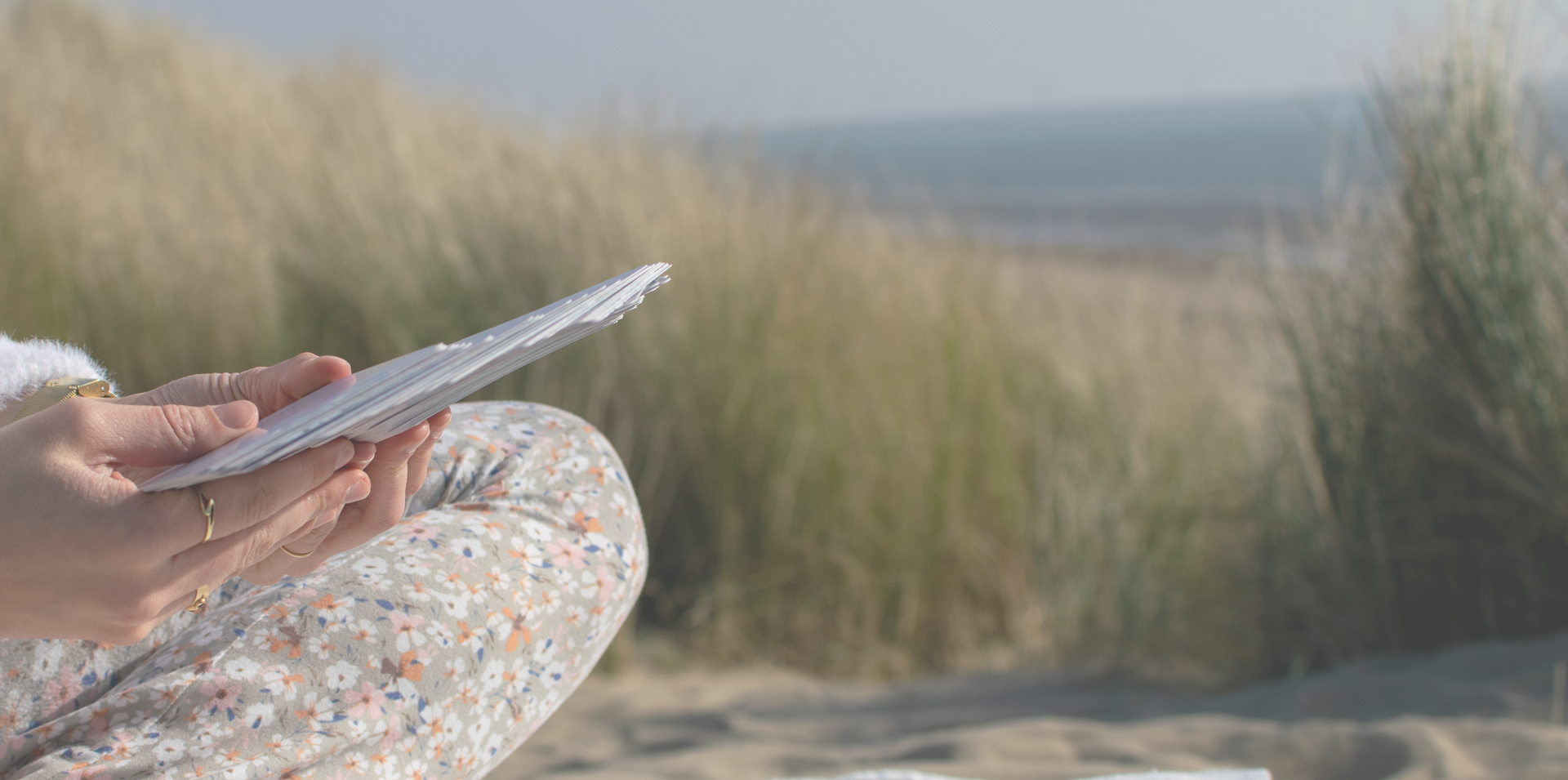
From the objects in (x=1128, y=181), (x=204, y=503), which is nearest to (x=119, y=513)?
(x=204, y=503)

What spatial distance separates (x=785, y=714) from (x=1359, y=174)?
1.80m

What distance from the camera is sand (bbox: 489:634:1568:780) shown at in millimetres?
1896

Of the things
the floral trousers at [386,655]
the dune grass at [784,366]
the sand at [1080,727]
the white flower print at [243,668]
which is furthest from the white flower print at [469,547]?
the dune grass at [784,366]

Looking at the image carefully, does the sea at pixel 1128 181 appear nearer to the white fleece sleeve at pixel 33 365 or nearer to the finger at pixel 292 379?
the finger at pixel 292 379

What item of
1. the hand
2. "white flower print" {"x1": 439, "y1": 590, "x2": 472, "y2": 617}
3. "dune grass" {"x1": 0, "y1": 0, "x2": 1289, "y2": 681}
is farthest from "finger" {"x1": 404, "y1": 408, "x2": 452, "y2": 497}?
"dune grass" {"x1": 0, "y1": 0, "x2": 1289, "y2": 681}

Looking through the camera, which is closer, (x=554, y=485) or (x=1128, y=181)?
(x=554, y=485)

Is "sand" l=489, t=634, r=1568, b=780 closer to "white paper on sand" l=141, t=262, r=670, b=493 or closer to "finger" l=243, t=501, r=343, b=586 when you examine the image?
"finger" l=243, t=501, r=343, b=586

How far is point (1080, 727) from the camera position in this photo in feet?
7.09

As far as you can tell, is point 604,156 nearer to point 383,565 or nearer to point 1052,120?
point 383,565

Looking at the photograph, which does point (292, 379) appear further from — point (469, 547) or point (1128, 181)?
point (1128, 181)

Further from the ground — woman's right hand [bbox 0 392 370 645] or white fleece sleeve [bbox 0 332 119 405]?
white fleece sleeve [bbox 0 332 119 405]

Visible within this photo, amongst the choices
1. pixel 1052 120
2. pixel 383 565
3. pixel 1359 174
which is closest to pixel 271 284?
pixel 383 565

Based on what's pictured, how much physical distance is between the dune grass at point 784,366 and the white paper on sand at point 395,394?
6.97ft

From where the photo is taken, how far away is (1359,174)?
264 centimetres
